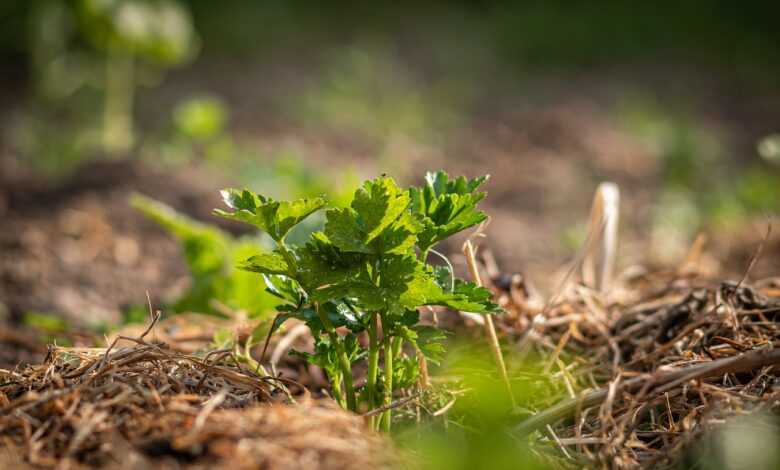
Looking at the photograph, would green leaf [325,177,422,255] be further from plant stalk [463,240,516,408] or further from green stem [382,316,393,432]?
plant stalk [463,240,516,408]

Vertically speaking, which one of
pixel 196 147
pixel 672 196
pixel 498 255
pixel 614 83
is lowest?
pixel 498 255

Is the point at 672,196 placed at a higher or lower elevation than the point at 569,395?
higher

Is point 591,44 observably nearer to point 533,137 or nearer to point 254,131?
point 533,137

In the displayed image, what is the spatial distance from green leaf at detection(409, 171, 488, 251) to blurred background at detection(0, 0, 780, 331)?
71 centimetres

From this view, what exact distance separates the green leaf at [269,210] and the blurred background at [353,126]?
2.30 feet

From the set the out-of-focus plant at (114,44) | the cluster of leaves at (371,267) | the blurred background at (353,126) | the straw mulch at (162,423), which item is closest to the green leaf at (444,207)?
the cluster of leaves at (371,267)

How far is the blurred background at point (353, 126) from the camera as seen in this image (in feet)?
9.75

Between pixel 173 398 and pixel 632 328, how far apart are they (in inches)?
37.3

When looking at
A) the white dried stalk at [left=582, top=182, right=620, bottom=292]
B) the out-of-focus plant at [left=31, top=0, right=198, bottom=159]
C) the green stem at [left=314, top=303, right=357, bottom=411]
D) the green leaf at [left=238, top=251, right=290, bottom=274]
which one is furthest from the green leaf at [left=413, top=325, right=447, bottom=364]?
the out-of-focus plant at [left=31, top=0, right=198, bottom=159]

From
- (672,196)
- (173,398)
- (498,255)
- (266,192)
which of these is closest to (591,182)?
(672,196)

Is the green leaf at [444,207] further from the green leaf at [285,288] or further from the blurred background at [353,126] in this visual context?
the blurred background at [353,126]

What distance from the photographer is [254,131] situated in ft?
16.1

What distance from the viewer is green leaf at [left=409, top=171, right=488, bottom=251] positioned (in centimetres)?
114

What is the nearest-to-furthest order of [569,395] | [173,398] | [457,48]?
[173,398] < [569,395] < [457,48]
